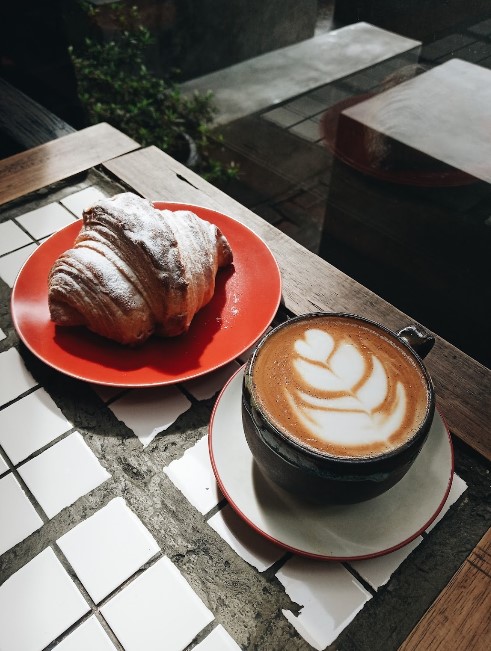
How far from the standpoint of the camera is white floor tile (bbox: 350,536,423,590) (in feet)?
2.48

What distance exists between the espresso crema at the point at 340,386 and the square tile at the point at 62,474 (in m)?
0.34

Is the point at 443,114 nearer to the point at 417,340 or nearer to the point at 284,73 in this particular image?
the point at 417,340

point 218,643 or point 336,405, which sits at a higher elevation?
point 336,405

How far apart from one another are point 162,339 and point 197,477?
30 centimetres

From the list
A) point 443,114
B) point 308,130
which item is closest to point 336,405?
point 443,114

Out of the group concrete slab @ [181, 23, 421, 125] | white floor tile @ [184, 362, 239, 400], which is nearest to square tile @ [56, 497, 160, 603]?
white floor tile @ [184, 362, 239, 400]

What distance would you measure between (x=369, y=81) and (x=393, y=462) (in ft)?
9.56

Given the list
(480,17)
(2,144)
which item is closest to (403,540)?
(2,144)

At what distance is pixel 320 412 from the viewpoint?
2.40 feet

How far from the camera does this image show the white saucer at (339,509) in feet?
2.45

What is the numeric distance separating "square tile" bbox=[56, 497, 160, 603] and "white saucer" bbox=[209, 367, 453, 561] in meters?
0.15

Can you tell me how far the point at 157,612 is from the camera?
729 mm

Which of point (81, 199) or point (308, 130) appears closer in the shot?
point (81, 199)

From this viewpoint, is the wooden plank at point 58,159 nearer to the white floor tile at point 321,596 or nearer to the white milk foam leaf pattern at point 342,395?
the white milk foam leaf pattern at point 342,395
